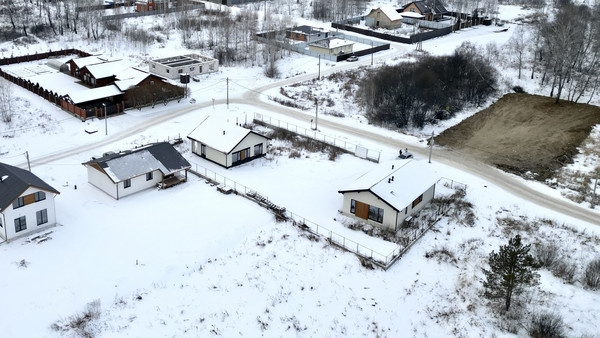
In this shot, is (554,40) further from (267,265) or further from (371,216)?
(267,265)

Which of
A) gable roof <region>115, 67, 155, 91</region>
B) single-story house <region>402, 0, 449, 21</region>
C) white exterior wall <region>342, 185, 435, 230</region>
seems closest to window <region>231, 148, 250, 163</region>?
white exterior wall <region>342, 185, 435, 230</region>

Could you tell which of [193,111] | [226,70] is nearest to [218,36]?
[226,70]

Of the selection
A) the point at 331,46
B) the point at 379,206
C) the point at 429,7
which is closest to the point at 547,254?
the point at 379,206

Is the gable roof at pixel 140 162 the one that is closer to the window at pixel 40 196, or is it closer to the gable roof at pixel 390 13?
the window at pixel 40 196

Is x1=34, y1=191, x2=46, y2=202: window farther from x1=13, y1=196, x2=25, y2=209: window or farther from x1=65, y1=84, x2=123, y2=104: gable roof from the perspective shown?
x1=65, y1=84, x2=123, y2=104: gable roof

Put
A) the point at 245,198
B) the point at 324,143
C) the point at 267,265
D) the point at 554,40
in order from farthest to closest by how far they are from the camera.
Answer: the point at 554,40 → the point at 324,143 → the point at 245,198 → the point at 267,265

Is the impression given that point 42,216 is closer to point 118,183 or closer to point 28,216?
point 28,216

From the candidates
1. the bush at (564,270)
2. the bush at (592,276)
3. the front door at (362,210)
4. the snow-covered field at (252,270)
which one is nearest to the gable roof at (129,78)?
the snow-covered field at (252,270)
